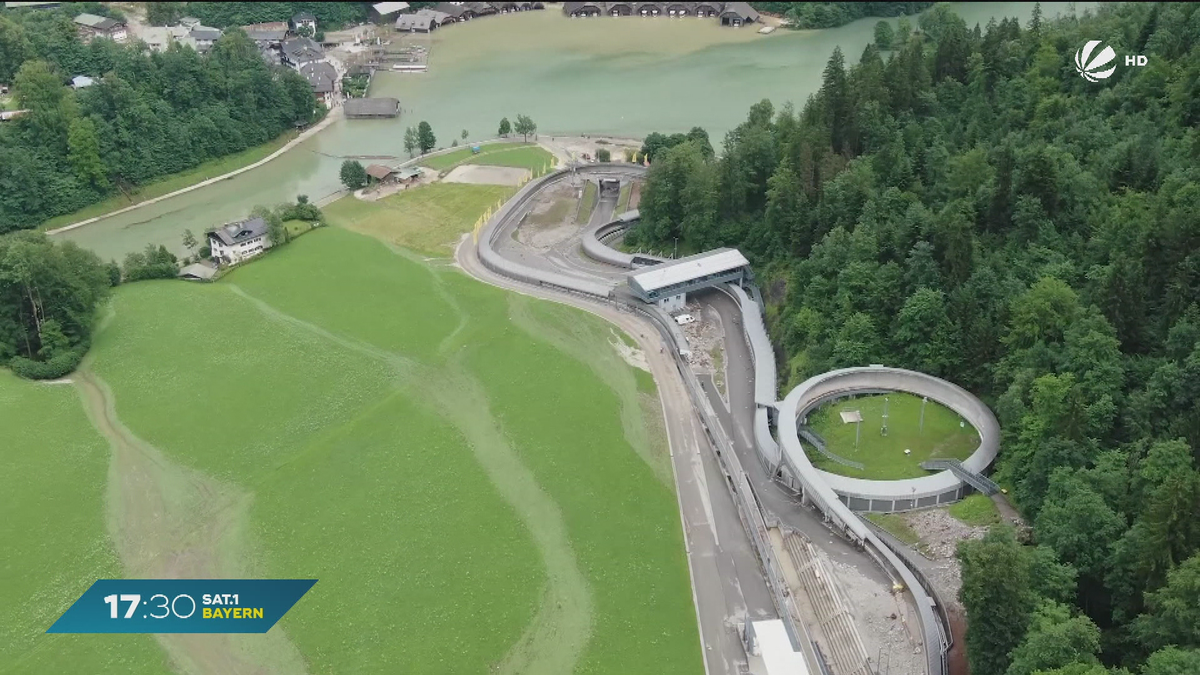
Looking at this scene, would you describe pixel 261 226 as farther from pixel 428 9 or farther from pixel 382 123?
pixel 428 9

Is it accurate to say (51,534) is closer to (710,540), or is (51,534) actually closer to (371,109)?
(710,540)

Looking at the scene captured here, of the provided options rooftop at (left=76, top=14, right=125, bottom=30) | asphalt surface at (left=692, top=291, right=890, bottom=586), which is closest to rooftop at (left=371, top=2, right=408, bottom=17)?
rooftop at (left=76, top=14, right=125, bottom=30)

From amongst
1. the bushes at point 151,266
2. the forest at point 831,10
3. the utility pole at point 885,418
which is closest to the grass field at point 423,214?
the bushes at point 151,266

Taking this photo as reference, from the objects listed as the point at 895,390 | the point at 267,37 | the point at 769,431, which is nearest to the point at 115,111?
the point at 267,37

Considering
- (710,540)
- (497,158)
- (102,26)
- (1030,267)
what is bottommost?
(710,540)

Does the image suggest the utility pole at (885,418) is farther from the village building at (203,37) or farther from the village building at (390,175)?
the village building at (203,37)

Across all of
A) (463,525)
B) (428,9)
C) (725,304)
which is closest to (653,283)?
(725,304)

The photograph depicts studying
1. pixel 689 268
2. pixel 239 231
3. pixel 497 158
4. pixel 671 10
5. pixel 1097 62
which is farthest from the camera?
pixel 671 10
